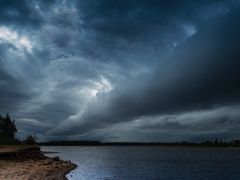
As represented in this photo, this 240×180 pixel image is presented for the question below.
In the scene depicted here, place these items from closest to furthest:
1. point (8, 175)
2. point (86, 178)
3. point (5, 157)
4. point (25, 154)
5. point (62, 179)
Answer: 1. point (8, 175)
2. point (62, 179)
3. point (86, 178)
4. point (5, 157)
5. point (25, 154)

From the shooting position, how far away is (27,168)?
58.1 m

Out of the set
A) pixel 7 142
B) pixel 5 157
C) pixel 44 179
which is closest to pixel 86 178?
pixel 44 179

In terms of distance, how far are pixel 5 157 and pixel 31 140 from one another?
110 metres

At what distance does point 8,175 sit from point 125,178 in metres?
22.9

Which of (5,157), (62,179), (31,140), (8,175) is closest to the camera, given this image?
(8,175)

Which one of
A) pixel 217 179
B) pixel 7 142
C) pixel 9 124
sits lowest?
pixel 217 179

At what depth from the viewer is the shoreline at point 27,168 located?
4822 cm

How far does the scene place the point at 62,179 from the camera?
5125cm

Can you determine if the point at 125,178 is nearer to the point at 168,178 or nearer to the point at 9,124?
the point at 168,178

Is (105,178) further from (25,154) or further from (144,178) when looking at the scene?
(25,154)

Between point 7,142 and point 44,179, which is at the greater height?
point 7,142

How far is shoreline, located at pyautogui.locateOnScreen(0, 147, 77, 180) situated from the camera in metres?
48.2

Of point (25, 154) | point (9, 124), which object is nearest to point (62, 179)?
point (25, 154)

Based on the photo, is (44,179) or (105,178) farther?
(105,178)
